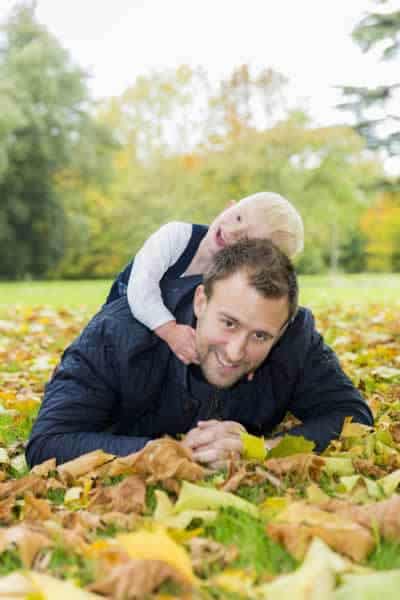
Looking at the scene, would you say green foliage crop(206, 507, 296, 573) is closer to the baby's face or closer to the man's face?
the man's face

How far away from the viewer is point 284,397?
10.2ft

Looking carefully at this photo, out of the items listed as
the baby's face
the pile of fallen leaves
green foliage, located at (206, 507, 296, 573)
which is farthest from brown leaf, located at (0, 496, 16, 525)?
the baby's face

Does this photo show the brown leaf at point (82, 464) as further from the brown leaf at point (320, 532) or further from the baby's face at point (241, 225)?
the baby's face at point (241, 225)

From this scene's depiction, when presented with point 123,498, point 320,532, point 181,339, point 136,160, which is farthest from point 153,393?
point 136,160

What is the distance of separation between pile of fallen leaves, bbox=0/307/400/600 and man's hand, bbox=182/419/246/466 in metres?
0.08

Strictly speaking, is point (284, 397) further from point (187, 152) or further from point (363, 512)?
point (187, 152)

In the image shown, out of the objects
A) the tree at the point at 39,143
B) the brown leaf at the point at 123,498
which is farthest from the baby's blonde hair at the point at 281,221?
the tree at the point at 39,143

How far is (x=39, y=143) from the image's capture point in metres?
30.5

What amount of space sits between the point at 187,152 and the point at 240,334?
2992 cm

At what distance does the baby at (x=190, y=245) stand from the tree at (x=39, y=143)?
26869 millimetres

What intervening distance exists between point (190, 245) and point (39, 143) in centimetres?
2812

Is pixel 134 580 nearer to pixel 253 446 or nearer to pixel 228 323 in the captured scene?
pixel 253 446

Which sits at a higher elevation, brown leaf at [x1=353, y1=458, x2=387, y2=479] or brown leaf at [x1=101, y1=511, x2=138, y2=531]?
brown leaf at [x1=101, y1=511, x2=138, y2=531]

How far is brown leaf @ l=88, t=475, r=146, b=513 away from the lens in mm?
2139
